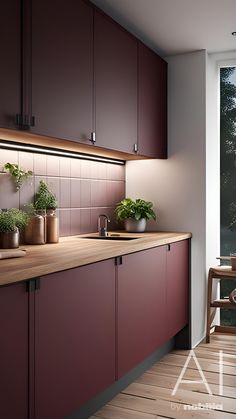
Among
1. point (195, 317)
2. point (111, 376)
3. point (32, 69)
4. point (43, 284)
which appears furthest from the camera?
point (195, 317)

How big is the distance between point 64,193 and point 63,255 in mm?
1093

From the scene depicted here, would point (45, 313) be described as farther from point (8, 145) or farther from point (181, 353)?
point (181, 353)

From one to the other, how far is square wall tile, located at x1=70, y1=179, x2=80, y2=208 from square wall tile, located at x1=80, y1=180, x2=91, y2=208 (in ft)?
0.14

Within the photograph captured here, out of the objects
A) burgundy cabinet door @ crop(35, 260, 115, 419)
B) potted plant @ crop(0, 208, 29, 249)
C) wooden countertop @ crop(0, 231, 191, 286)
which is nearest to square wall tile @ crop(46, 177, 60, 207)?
wooden countertop @ crop(0, 231, 191, 286)

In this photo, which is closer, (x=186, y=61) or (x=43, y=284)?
(x=43, y=284)

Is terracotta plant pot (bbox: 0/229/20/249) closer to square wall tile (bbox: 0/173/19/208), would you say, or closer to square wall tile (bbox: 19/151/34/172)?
square wall tile (bbox: 0/173/19/208)

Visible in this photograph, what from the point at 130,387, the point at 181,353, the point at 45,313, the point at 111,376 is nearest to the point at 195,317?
the point at 181,353

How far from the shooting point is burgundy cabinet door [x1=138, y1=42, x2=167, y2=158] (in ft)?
11.4

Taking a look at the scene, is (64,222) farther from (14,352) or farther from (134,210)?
(14,352)

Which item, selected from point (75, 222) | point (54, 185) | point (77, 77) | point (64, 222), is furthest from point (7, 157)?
point (75, 222)

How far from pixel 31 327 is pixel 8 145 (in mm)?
1212

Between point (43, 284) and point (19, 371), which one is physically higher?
point (43, 284)

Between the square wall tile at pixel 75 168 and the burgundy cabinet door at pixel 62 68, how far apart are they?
24.4 inches

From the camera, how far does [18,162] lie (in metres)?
2.80
